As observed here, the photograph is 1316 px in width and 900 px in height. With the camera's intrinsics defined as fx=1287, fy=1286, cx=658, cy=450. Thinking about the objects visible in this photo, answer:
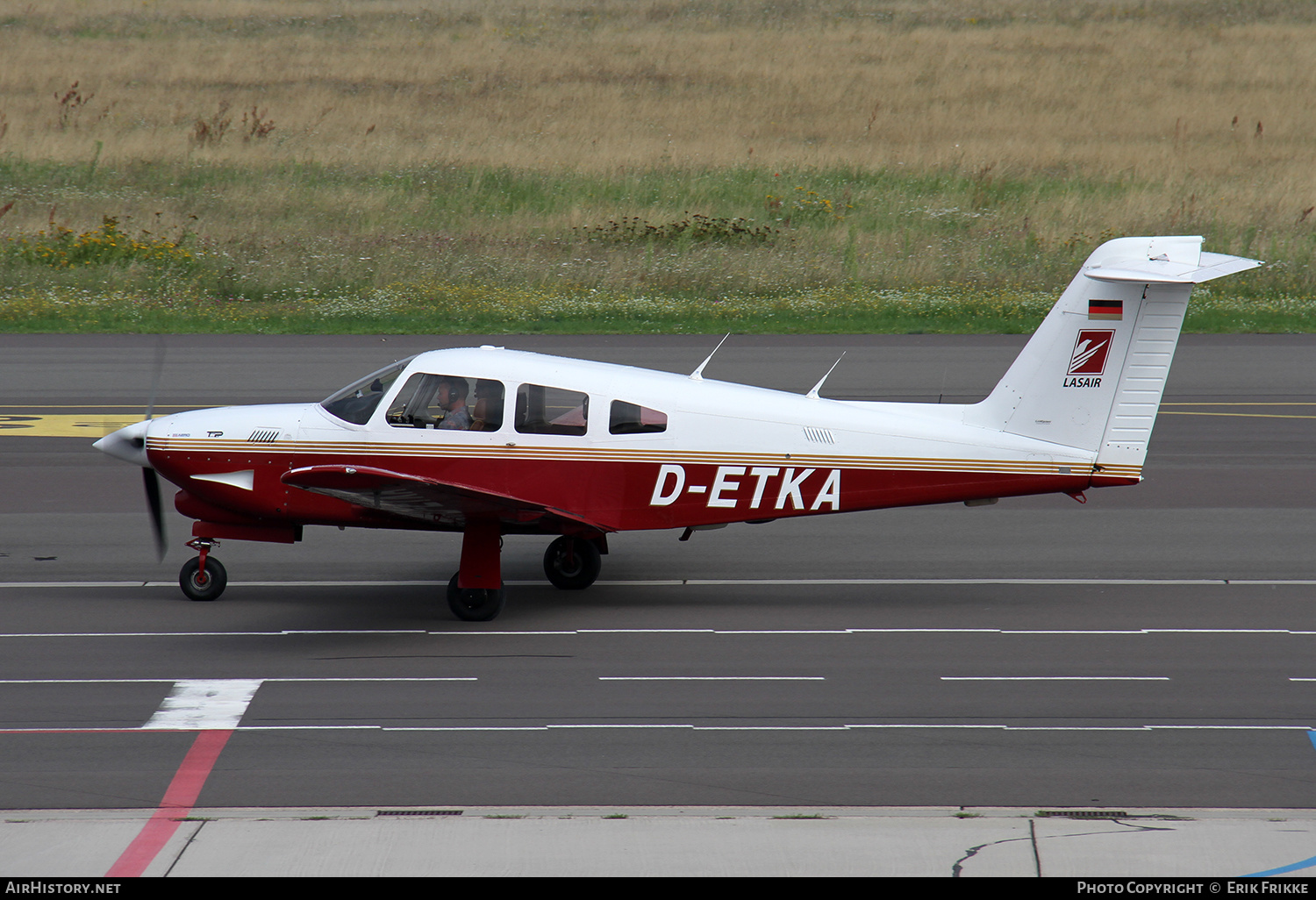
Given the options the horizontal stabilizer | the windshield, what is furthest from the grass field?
the horizontal stabilizer

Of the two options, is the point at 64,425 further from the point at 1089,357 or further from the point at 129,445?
the point at 1089,357

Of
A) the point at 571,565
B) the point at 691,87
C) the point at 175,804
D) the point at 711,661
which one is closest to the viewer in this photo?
the point at 175,804

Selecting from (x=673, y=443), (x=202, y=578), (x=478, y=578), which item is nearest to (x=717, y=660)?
(x=673, y=443)

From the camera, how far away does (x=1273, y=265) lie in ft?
104

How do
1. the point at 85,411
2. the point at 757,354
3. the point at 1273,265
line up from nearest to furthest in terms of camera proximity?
the point at 85,411 < the point at 757,354 < the point at 1273,265

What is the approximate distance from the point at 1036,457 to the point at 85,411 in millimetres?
15475

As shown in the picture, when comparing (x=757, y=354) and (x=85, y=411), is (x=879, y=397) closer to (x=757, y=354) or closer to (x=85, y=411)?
(x=757, y=354)

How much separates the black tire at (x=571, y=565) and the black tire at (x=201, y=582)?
3083mm

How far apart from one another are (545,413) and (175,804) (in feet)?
15.8

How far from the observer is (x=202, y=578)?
39.5ft

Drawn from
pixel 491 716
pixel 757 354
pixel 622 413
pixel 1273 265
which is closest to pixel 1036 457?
pixel 622 413

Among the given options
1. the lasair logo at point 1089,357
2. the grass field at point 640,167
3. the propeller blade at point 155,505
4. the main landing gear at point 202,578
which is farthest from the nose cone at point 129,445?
the grass field at point 640,167

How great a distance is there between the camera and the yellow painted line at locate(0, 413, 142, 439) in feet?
62.8

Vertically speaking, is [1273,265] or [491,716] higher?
[1273,265]
